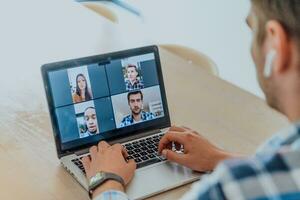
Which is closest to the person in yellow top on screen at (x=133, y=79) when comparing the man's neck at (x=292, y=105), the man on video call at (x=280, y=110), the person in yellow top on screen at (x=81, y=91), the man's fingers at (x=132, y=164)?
the person in yellow top on screen at (x=81, y=91)

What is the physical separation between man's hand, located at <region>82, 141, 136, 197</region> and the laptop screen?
0.22 feet

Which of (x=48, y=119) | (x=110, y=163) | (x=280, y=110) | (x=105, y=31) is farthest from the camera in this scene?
(x=105, y=31)

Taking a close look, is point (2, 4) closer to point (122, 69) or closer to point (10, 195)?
point (122, 69)

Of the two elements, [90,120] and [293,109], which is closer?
[293,109]

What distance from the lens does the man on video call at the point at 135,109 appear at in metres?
1.42

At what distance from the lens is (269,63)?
83 cm

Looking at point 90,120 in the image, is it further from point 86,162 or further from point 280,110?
point 280,110

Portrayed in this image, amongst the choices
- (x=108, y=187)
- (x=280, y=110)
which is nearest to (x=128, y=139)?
(x=108, y=187)

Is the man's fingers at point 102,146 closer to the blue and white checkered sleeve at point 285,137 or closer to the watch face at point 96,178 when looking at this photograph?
the watch face at point 96,178

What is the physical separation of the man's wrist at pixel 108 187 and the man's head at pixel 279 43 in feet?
1.60

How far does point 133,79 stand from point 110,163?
28 cm

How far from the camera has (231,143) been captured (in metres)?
1.50

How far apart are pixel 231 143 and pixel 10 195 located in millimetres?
650

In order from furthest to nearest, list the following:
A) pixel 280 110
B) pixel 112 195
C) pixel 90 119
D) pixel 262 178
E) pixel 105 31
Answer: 1. pixel 105 31
2. pixel 90 119
3. pixel 112 195
4. pixel 280 110
5. pixel 262 178
